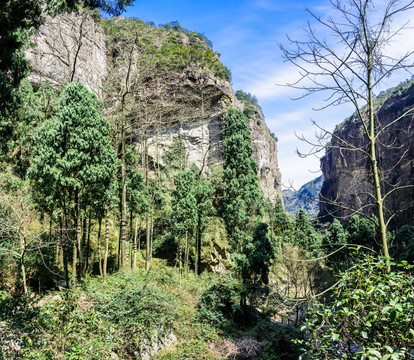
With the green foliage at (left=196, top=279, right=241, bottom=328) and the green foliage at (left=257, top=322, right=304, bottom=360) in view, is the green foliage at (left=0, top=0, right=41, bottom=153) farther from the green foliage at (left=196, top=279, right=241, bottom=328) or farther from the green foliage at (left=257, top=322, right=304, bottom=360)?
the green foliage at (left=257, top=322, right=304, bottom=360)

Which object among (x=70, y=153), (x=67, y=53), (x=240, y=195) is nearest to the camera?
(x=70, y=153)

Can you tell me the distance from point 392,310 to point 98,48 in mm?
38333

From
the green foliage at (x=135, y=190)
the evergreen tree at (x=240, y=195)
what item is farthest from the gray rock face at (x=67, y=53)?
the evergreen tree at (x=240, y=195)

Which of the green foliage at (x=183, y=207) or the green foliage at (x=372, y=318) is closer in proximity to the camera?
the green foliage at (x=372, y=318)

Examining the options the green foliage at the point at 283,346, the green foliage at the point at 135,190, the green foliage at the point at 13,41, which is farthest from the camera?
the green foliage at the point at 135,190

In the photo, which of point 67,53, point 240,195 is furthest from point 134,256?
point 67,53

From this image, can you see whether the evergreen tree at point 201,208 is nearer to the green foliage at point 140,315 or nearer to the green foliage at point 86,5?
the green foliage at point 140,315

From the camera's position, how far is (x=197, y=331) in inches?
440

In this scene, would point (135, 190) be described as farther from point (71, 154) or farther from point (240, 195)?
point (240, 195)

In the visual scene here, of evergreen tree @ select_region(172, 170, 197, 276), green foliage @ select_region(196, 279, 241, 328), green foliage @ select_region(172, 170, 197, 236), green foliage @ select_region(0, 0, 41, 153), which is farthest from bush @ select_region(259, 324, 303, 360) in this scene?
green foliage @ select_region(0, 0, 41, 153)

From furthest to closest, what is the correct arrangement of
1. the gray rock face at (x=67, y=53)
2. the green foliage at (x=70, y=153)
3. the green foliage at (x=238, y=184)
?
1. the gray rock face at (x=67, y=53)
2. the green foliage at (x=238, y=184)
3. the green foliage at (x=70, y=153)

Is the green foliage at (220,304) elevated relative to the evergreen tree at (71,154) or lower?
lower

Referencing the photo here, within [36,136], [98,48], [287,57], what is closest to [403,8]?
[287,57]

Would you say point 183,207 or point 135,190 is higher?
point 135,190
